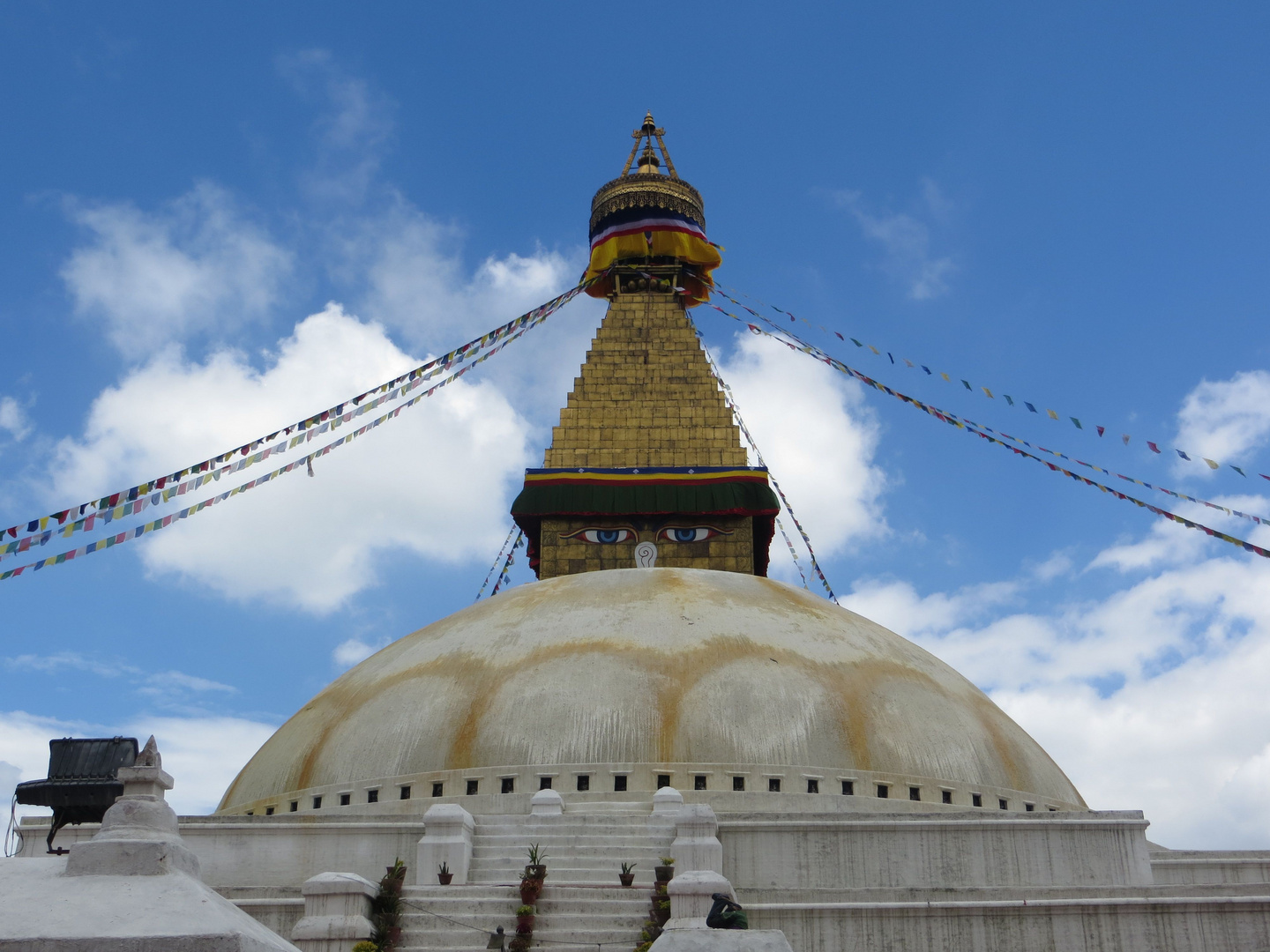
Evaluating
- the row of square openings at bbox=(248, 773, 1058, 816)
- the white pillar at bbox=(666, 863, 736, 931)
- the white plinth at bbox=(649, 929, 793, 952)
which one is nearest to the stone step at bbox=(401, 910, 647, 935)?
the white pillar at bbox=(666, 863, 736, 931)

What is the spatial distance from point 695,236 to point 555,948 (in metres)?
23.7

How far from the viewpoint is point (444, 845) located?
14.2m

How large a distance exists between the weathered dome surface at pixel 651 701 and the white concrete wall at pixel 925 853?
2684mm

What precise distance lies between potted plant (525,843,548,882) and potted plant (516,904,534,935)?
527 millimetres

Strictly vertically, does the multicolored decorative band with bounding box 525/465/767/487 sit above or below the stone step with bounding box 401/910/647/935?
above

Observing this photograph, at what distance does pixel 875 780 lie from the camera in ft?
56.1

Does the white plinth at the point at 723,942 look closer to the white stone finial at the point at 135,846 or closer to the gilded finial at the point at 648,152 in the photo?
the white stone finial at the point at 135,846

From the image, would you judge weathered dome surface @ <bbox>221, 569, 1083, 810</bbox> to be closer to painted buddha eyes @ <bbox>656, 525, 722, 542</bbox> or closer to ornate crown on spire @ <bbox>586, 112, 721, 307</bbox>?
painted buddha eyes @ <bbox>656, 525, 722, 542</bbox>

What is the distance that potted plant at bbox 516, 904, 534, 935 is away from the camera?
12.4m

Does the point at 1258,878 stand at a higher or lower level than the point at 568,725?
lower

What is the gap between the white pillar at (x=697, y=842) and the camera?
45.1 feet

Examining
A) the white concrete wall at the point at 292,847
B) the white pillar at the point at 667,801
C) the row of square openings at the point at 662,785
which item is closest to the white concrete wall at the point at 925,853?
the white pillar at the point at 667,801

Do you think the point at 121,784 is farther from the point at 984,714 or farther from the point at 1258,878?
the point at 984,714

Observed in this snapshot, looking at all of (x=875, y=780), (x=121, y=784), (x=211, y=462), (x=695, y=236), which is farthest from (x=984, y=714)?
(x=695, y=236)
